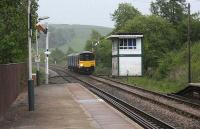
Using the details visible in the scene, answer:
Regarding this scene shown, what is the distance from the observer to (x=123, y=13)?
103625mm

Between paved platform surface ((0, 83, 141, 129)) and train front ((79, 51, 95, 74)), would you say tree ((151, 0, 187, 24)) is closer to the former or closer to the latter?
train front ((79, 51, 95, 74))

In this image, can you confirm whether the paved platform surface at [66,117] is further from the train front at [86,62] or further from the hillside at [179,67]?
the train front at [86,62]

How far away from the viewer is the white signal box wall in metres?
58.1

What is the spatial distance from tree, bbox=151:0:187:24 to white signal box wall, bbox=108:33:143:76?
27.5 metres

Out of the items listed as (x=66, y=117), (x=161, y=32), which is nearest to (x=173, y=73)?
(x=66, y=117)

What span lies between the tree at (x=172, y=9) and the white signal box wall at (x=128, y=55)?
27.5m

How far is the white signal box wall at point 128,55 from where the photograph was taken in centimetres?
5806

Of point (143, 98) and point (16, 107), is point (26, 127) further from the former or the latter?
point (143, 98)

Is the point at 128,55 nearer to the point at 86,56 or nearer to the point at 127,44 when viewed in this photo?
the point at 127,44

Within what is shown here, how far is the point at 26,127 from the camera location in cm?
1542

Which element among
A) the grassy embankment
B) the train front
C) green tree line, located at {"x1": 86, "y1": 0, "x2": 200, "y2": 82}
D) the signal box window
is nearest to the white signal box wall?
the signal box window

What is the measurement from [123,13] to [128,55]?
46.1 m

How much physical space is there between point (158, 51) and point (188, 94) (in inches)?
1523

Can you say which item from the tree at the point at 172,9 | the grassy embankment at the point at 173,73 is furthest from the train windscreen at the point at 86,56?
the tree at the point at 172,9
